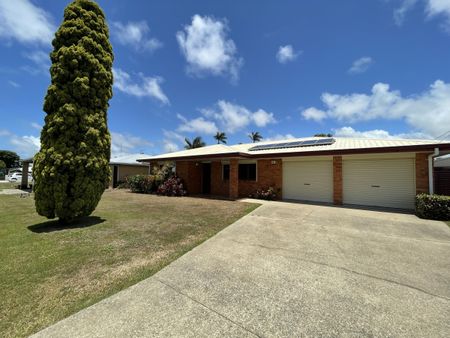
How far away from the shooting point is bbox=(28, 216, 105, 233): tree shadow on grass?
6.05 meters

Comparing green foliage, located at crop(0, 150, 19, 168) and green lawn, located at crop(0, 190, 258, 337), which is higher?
green foliage, located at crop(0, 150, 19, 168)

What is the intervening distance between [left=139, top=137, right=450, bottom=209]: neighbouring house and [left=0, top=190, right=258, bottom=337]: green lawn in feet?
20.7

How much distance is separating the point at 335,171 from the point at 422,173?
132 inches

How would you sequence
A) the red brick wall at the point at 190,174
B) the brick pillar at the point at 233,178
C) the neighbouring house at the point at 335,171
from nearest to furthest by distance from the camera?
the neighbouring house at the point at 335,171 < the brick pillar at the point at 233,178 < the red brick wall at the point at 190,174

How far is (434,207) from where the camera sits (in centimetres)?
760

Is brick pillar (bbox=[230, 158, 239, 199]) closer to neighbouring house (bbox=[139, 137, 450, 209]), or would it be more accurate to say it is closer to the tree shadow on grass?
neighbouring house (bbox=[139, 137, 450, 209])

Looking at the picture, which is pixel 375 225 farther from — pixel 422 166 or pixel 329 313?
pixel 329 313

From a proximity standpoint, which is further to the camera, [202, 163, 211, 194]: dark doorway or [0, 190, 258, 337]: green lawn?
[202, 163, 211, 194]: dark doorway

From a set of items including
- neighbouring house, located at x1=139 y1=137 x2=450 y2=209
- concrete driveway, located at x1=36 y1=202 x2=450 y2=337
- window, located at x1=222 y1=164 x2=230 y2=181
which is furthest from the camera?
window, located at x1=222 y1=164 x2=230 y2=181

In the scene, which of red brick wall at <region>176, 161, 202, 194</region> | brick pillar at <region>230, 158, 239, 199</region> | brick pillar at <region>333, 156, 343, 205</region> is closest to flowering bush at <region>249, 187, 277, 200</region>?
brick pillar at <region>230, 158, 239, 199</region>

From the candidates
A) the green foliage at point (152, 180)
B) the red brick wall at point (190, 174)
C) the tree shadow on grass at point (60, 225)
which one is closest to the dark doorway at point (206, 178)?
the red brick wall at point (190, 174)

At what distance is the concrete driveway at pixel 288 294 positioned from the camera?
229 centimetres

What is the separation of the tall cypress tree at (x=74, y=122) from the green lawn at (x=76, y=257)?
1.00 meters

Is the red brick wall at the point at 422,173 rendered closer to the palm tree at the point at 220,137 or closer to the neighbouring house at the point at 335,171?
the neighbouring house at the point at 335,171
